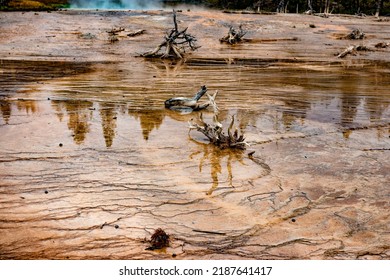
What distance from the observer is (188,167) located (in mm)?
5719

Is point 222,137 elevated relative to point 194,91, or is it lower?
lower

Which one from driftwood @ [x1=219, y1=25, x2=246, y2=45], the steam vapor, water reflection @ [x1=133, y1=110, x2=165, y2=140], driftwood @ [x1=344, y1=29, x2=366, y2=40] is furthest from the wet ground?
the steam vapor

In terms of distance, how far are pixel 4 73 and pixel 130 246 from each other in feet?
32.5

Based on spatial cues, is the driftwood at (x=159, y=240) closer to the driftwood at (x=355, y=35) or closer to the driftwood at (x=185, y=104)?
the driftwood at (x=185, y=104)

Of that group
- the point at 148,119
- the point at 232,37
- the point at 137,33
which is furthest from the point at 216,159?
the point at 137,33

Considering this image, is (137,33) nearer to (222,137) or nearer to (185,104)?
(185,104)

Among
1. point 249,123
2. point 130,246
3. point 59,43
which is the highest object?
point 59,43

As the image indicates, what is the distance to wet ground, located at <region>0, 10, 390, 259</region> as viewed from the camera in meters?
4.08

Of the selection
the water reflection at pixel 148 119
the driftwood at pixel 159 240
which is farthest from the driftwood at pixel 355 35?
the driftwood at pixel 159 240

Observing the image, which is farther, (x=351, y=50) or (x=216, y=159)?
(x=351, y=50)

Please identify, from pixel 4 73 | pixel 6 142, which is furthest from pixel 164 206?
pixel 4 73

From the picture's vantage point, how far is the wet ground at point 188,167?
→ 4078mm

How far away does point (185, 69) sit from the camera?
13656mm

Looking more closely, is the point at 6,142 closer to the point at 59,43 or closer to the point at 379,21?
the point at 59,43
